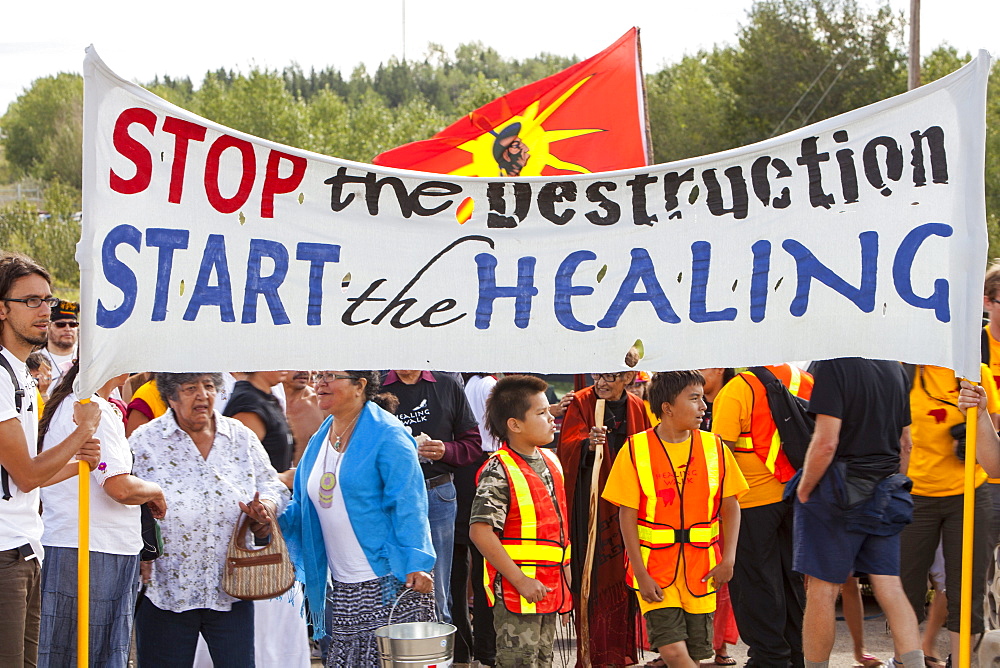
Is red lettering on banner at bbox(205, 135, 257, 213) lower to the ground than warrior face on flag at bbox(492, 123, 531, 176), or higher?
lower

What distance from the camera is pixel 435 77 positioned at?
129m

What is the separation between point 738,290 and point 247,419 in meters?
3.00

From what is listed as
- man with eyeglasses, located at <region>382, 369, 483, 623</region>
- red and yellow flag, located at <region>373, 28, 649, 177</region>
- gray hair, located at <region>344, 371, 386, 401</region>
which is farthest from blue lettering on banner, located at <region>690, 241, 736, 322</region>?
red and yellow flag, located at <region>373, 28, 649, 177</region>

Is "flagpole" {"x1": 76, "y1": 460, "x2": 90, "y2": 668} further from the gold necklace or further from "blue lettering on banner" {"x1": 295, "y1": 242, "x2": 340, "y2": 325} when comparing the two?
the gold necklace

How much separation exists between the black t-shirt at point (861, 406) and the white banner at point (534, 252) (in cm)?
106

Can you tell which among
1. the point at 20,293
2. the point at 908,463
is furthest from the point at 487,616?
the point at 20,293

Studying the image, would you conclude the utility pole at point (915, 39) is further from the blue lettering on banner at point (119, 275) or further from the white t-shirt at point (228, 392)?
the blue lettering on banner at point (119, 275)

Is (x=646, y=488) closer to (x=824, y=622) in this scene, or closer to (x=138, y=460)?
(x=824, y=622)

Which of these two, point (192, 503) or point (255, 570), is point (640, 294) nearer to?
point (255, 570)

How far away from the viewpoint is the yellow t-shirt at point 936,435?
548 centimetres

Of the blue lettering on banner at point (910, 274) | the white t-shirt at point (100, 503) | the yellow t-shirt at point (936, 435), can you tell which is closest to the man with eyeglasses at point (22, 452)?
the white t-shirt at point (100, 503)

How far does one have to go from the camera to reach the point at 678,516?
5.18 m

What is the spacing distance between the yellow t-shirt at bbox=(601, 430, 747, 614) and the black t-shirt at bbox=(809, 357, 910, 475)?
1.68 feet

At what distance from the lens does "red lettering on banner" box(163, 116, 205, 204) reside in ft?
12.8
